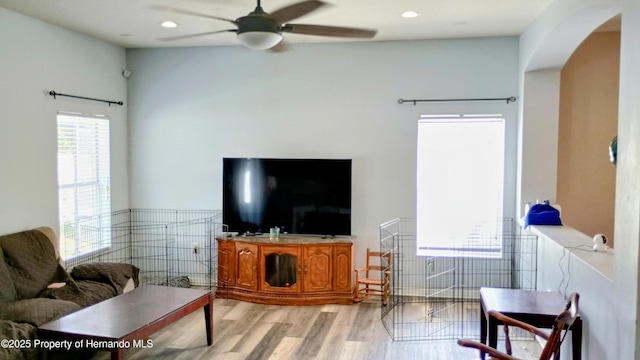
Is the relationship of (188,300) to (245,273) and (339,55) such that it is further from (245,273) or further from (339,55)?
(339,55)

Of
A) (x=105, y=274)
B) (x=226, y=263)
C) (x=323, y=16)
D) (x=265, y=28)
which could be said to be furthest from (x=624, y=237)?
(x=105, y=274)

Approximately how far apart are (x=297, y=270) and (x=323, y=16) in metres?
2.58

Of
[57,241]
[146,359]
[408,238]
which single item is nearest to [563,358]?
[408,238]

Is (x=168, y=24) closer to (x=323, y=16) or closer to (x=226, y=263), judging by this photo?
(x=323, y=16)

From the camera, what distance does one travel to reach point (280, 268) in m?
5.36

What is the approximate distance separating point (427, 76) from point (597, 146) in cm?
190

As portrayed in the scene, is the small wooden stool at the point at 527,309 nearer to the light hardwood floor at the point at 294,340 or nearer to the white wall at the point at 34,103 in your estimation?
the light hardwood floor at the point at 294,340

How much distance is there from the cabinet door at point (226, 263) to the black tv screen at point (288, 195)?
23 cm

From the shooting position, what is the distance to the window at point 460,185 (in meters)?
5.43

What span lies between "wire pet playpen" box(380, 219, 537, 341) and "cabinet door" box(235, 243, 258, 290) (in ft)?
4.57

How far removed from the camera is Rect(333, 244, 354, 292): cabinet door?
17.3 feet

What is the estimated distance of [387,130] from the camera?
559 cm

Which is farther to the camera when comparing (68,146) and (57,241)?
(68,146)

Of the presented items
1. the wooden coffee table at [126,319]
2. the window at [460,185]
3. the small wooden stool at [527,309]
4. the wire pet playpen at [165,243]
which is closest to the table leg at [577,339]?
the small wooden stool at [527,309]
